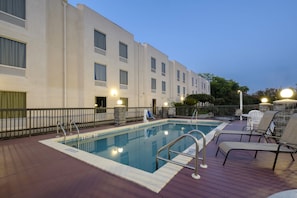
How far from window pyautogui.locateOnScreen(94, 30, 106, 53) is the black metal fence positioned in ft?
16.4

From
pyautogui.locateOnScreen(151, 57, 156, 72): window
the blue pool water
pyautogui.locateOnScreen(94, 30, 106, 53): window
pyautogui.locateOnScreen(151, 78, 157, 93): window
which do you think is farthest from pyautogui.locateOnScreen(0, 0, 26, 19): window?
pyautogui.locateOnScreen(151, 78, 157, 93): window

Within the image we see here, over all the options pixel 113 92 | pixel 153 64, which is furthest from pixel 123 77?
pixel 153 64

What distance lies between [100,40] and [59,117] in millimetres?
6801

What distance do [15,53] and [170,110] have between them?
1391 cm

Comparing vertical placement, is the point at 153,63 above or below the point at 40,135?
above

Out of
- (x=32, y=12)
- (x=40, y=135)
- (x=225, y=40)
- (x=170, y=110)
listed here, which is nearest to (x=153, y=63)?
(x=170, y=110)

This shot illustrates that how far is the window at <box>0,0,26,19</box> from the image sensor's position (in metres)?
7.98

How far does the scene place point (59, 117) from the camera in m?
9.84

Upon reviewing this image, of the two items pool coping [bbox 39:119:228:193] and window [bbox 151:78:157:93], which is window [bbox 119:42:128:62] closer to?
window [bbox 151:78:157:93]

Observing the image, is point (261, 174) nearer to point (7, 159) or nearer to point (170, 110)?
point (7, 159)

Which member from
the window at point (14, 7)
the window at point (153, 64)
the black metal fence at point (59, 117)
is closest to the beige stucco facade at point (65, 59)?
the window at point (14, 7)

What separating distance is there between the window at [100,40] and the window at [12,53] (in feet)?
16.3

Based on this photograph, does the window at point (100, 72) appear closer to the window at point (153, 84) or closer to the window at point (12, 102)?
the window at point (12, 102)

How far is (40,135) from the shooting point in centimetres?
703
